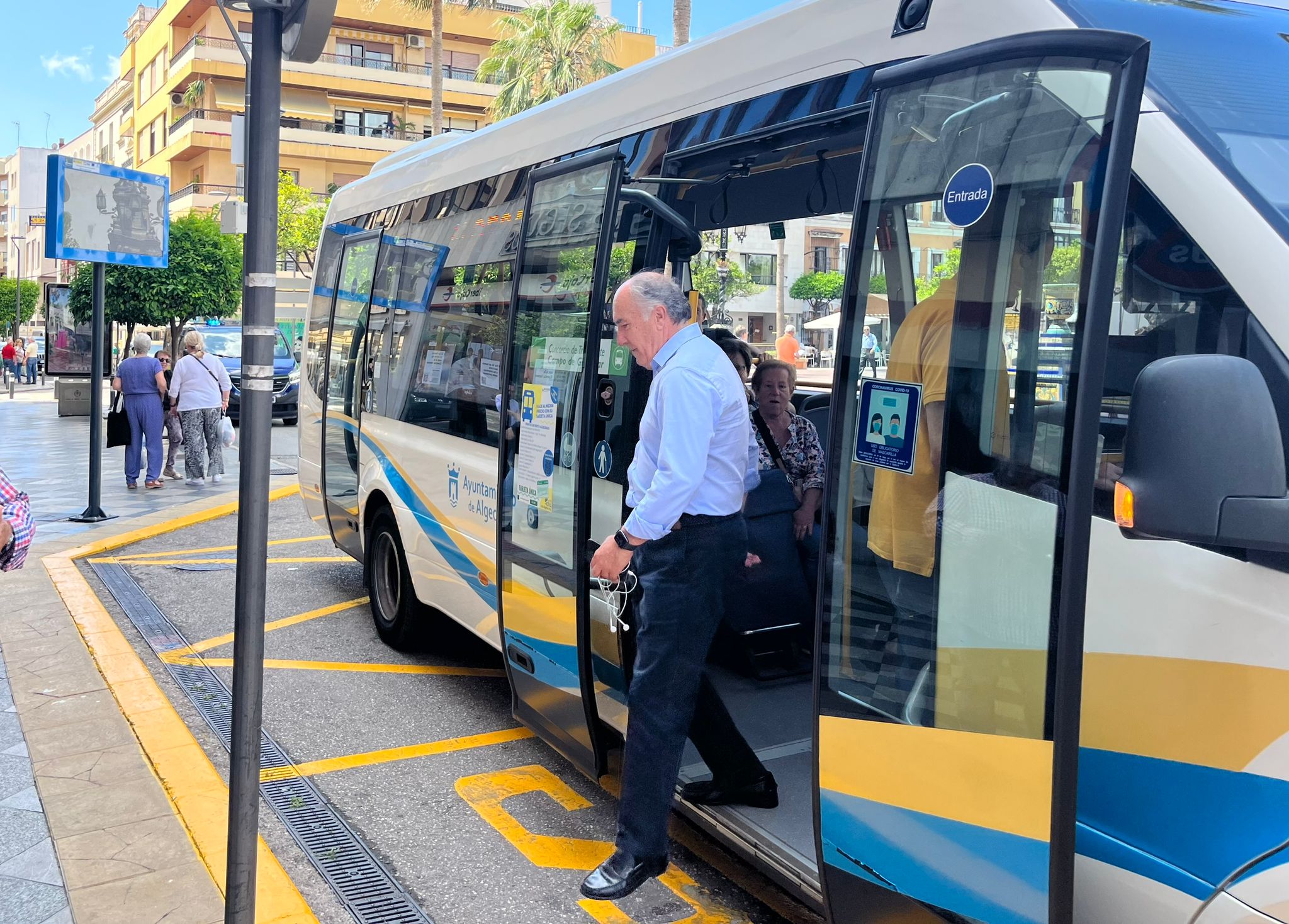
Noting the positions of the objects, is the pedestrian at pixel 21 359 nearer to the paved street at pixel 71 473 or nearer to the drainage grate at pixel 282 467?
the paved street at pixel 71 473

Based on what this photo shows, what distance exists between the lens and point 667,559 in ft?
11.5

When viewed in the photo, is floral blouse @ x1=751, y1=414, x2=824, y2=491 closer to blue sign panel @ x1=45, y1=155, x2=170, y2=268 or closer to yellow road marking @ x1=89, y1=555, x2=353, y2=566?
yellow road marking @ x1=89, y1=555, x2=353, y2=566

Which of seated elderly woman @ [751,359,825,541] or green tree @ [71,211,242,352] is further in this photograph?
Result: green tree @ [71,211,242,352]

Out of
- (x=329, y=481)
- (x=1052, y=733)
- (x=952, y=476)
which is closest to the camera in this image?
(x=1052, y=733)

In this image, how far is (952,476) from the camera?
2525 millimetres

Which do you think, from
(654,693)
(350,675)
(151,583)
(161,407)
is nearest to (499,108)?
(161,407)

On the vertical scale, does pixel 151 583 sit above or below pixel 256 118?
below

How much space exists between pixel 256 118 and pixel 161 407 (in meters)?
11.4

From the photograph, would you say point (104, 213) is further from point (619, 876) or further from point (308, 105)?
point (308, 105)

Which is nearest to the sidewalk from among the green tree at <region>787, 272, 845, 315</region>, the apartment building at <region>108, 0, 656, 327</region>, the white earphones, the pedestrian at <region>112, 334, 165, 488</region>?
the white earphones

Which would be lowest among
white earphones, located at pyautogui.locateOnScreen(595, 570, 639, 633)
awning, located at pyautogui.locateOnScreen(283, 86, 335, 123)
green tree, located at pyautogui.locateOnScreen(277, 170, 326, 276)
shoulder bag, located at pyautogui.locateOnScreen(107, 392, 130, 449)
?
shoulder bag, located at pyautogui.locateOnScreen(107, 392, 130, 449)

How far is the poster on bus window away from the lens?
14.5 feet

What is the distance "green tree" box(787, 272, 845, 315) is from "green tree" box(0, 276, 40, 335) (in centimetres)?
7178

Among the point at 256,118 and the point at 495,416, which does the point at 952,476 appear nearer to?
the point at 256,118
